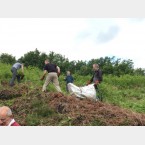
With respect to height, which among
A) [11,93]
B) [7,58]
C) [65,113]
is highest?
[7,58]

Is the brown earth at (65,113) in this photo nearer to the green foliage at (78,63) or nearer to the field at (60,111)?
the field at (60,111)

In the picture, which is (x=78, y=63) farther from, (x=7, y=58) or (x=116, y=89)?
(x=116, y=89)

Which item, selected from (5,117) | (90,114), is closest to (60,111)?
(90,114)

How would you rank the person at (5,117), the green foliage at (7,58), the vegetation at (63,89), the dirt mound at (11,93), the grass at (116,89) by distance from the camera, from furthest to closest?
1. the green foliage at (7,58)
2. the grass at (116,89)
3. the dirt mound at (11,93)
4. the vegetation at (63,89)
5. the person at (5,117)

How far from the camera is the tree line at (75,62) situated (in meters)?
34.4

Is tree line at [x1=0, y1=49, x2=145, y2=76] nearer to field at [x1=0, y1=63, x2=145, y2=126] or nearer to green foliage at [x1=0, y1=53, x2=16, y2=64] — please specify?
green foliage at [x1=0, y1=53, x2=16, y2=64]

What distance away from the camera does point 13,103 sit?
Answer: 39.8 ft

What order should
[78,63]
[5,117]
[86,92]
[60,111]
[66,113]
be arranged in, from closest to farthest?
[5,117]
[66,113]
[60,111]
[86,92]
[78,63]

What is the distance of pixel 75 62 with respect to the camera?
38.2 m

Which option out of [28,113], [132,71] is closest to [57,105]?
[28,113]

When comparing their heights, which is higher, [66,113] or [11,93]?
[11,93]

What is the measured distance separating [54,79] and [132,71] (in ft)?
72.0

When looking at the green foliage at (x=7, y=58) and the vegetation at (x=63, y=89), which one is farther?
the green foliage at (x=7, y=58)

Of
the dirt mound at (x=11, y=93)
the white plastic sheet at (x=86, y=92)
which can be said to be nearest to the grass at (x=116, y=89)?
the dirt mound at (x=11, y=93)
